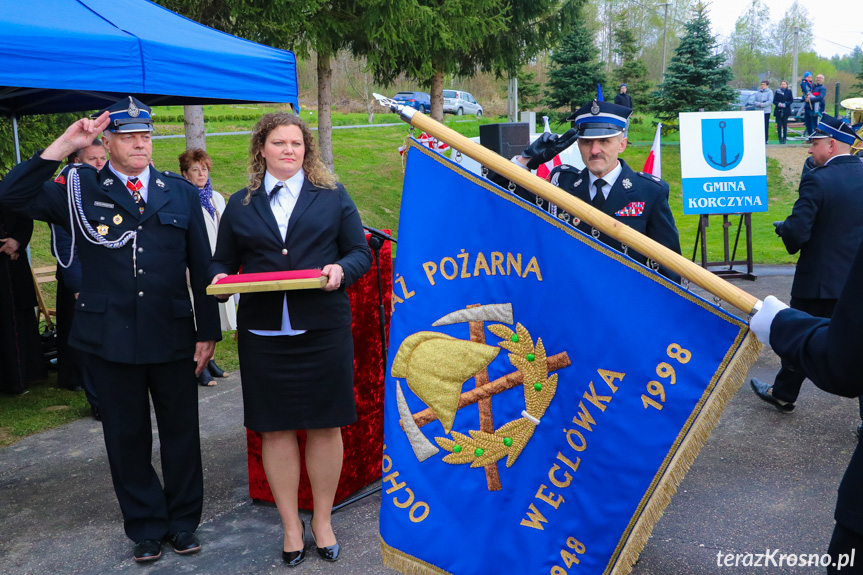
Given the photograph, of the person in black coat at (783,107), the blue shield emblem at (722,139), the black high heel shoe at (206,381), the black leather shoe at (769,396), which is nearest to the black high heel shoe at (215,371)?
the black high heel shoe at (206,381)

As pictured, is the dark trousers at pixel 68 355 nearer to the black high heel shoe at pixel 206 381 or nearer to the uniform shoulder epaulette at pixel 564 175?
the black high heel shoe at pixel 206 381

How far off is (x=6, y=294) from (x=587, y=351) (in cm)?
529

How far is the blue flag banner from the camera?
236 centimetres

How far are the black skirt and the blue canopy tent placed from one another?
1814 mm

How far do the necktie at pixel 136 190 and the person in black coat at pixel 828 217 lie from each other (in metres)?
4.09

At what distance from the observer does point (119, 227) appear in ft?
11.7

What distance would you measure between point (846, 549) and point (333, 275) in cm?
212

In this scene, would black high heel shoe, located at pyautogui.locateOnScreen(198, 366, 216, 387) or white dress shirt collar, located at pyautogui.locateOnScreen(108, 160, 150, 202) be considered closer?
white dress shirt collar, located at pyautogui.locateOnScreen(108, 160, 150, 202)

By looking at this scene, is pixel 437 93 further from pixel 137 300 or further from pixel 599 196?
pixel 137 300

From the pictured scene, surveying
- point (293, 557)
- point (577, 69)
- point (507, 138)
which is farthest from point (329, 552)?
Result: point (577, 69)

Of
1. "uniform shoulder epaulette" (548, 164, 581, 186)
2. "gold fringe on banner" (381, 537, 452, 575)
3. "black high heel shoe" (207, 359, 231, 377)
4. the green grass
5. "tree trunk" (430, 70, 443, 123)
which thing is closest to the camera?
"gold fringe on banner" (381, 537, 452, 575)

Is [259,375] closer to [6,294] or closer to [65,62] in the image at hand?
[65,62]

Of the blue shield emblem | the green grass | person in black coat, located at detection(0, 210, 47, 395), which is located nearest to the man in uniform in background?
the green grass

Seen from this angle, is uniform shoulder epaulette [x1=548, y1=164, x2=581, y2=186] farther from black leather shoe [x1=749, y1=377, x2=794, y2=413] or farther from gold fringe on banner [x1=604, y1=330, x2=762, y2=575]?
black leather shoe [x1=749, y1=377, x2=794, y2=413]
